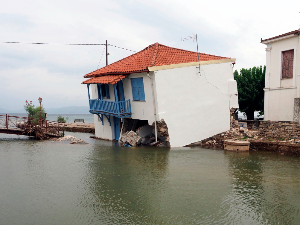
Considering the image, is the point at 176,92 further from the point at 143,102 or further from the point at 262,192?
the point at 262,192

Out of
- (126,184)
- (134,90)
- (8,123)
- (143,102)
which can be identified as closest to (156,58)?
(134,90)

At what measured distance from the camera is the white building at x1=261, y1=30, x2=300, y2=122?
18766mm

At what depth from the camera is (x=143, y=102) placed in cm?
1928

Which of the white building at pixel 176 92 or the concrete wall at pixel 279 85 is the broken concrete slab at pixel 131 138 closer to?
the white building at pixel 176 92

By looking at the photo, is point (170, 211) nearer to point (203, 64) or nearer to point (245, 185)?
point (245, 185)

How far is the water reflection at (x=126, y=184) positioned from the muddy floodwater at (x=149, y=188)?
29 millimetres

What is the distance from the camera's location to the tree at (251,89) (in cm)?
2531

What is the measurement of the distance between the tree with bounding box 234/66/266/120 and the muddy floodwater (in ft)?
31.9

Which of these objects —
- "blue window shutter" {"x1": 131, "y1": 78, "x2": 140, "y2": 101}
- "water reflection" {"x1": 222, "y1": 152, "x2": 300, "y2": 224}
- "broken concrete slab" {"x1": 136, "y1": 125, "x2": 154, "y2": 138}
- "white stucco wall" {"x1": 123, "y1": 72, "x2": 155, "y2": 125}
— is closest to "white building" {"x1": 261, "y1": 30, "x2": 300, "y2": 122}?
"water reflection" {"x1": 222, "y1": 152, "x2": 300, "y2": 224}

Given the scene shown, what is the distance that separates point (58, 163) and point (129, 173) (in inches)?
167

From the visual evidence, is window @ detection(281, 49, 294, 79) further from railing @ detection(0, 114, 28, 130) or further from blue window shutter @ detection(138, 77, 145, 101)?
railing @ detection(0, 114, 28, 130)

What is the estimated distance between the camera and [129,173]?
1284 cm

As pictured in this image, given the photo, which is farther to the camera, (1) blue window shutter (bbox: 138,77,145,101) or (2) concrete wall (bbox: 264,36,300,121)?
(1) blue window shutter (bbox: 138,77,145,101)

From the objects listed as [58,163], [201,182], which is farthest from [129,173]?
[58,163]
